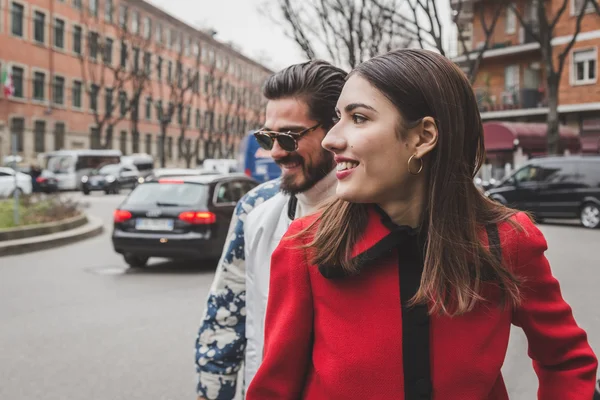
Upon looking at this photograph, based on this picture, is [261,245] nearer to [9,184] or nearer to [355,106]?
[355,106]

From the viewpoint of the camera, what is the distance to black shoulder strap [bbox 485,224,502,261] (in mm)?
1436

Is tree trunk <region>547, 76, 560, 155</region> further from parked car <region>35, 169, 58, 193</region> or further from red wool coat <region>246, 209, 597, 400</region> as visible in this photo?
parked car <region>35, 169, 58, 193</region>

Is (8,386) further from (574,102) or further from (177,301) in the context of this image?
(574,102)

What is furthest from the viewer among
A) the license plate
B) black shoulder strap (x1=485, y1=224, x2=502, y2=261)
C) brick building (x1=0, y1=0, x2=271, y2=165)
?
brick building (x1=0, y1=0, x2=271, y2=165)

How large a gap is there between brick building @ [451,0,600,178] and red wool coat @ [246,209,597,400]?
28424 millimetres

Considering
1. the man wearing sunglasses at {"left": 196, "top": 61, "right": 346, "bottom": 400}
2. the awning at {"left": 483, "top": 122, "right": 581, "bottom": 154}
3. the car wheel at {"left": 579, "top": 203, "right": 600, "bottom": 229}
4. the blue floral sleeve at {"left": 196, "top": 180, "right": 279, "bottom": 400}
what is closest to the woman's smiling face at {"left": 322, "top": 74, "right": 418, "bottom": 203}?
the man wearing sunglasses at {"left": 196, "top": 61, "right": 346, "bottom": 400}

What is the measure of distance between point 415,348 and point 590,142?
3488 centimetres

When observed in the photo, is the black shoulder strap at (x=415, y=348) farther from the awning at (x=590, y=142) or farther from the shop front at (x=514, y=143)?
the awning at (x=590, y=142)

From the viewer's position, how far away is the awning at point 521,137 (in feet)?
97.2

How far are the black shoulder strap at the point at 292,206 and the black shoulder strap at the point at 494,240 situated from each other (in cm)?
81

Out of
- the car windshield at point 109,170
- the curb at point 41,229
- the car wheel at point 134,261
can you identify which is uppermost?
the car windshield at point 109,170

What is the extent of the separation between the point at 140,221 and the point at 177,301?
3091mm

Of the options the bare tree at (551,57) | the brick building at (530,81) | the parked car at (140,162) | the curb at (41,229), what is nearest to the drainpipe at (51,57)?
the parked car at (140,162)

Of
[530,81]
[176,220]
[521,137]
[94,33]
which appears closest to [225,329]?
[176,220]
